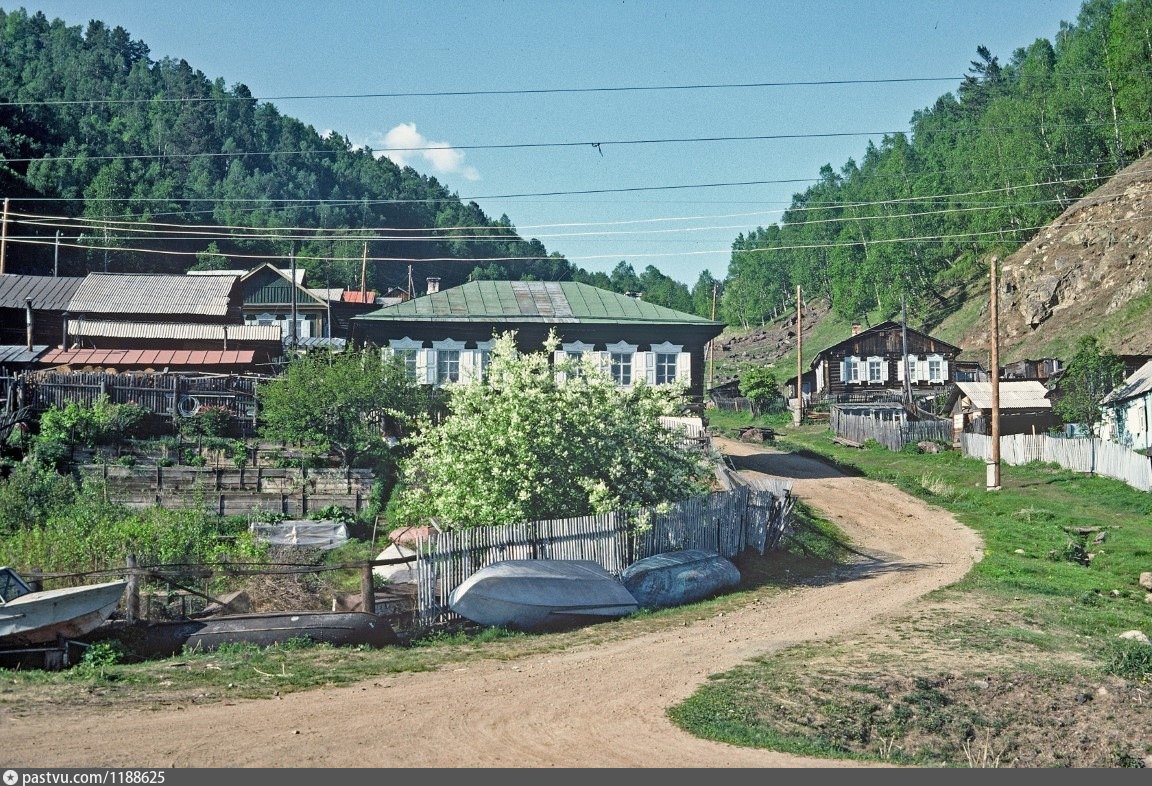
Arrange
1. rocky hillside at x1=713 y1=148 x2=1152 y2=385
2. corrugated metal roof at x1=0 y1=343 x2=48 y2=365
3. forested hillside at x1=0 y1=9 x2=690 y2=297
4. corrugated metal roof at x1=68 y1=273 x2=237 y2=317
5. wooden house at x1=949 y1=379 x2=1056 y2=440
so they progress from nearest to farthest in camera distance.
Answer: corrugated metal roof at x1=0 y1=343 x2=48 y2=365
wooden house at x1=949 y1=379 x2=1056 y2=440
corrugated metal roof at x1=68 y1=273 x2=237 y2=317
rocky hillside at x1=713 y1=148 x2=1152 y2=385
forested hillside at x1=0 y1=9 x2=690 y2=297

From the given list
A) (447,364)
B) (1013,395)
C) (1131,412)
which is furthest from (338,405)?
(1131,412)

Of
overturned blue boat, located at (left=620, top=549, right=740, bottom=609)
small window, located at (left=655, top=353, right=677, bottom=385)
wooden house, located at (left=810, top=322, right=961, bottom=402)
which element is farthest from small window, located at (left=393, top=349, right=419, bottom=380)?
wooden house, located at (left=810, top=322, right=961, bottom=402)

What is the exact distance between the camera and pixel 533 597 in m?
19.2

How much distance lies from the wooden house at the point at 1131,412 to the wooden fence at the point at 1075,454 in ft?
8.79

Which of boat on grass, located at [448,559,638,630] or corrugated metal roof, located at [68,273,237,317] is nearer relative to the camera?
boat on grass, located at [448,559,638,630]

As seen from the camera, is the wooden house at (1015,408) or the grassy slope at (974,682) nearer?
the grassy slope at (974,682)

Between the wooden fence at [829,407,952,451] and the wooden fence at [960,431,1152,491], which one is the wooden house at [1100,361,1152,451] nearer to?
the wooden fence at [960,431,1152,491]

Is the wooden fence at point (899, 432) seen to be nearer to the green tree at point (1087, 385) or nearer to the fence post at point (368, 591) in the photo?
the green tree at point (1087, 385)

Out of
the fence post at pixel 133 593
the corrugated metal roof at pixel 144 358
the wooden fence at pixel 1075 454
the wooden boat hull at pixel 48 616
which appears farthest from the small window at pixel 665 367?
the wooden boat hull at pixel 48 616

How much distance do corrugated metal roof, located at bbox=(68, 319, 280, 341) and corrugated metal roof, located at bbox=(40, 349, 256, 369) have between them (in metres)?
2.95

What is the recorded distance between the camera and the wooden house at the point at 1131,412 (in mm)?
42938

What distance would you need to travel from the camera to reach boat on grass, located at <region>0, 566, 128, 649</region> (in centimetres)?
1647

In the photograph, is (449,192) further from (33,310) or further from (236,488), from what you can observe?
(236,488)

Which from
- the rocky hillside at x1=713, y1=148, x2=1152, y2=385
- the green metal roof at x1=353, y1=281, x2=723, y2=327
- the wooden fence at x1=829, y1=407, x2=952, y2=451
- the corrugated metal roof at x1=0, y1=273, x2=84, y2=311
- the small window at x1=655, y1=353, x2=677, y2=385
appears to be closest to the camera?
the green metal roof at x1=353, y1=281, x2=723, y2=327
